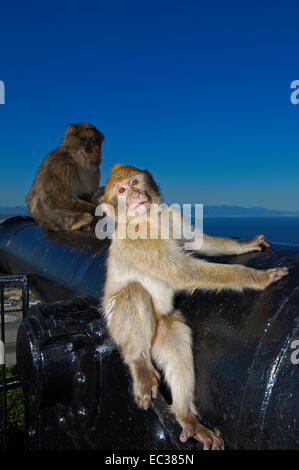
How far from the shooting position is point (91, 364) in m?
2.23

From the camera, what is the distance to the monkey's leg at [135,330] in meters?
2.38

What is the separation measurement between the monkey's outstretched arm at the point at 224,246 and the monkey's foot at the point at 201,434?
120 centimetres

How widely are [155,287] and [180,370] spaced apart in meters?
0.64

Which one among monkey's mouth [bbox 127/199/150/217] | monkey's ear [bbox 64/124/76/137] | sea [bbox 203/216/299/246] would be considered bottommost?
sea [bbox 203/216/299/246]

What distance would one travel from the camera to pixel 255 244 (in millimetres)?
2725

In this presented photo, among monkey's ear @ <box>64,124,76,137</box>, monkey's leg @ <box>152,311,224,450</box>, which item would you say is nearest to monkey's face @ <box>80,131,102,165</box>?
monkey's ear @ <box>64,124,76,137</box>

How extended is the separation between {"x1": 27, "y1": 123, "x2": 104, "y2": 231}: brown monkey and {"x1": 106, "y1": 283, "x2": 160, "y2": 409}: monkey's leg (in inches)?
126

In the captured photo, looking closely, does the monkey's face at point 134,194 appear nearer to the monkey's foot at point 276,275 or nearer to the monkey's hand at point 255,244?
the monkey's hand at point 255,244

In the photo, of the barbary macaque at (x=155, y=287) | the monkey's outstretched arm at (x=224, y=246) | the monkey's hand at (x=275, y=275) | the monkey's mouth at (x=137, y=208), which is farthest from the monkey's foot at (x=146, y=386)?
the monkey's mouth at (x=137, y=208)

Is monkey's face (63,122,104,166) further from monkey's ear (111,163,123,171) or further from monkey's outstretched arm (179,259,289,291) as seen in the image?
monkey's outstretched arm (179,259,289,291)

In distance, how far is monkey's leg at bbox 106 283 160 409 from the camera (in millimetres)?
2377

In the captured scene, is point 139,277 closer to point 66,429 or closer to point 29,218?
point 66,429

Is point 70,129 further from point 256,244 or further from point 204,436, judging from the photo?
point 204,436
